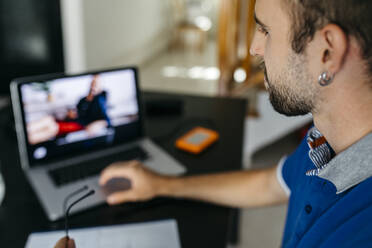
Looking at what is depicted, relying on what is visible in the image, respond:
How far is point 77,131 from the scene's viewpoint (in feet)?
3.57

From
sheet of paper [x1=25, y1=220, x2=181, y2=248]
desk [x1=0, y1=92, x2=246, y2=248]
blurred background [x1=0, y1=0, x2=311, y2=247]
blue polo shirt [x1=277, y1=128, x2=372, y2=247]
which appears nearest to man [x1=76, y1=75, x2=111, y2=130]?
desk [x1=0, y1=92, x2=246, y2=248]

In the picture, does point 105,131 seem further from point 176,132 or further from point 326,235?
point 326,235

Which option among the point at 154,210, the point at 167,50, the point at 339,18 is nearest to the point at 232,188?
the point at 154,210

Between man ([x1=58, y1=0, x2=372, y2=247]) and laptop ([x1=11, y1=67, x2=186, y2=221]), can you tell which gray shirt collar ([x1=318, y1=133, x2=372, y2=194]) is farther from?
laptop ([x1=11, y1=67, x2=186, y2=221])

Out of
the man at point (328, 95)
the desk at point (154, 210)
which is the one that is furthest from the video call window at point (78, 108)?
the man at point (328, 95)

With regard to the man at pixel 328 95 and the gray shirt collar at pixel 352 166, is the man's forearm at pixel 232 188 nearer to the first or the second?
the man at pixel 328 95

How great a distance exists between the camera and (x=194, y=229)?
0.85m

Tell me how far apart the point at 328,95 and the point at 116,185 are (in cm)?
61

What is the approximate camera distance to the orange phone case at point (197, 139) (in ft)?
3.88

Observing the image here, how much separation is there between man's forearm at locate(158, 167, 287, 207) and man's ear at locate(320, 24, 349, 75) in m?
0.49

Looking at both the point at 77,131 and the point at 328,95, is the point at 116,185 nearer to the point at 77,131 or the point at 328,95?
the point at 77,131

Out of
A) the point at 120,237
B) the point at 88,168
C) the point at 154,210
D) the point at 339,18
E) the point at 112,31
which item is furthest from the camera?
the point at 112,31

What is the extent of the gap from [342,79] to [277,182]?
471 millimetres

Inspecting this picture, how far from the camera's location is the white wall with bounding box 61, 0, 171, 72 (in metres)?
2.90
